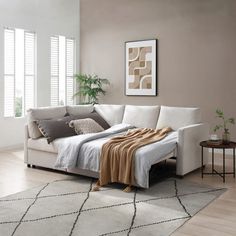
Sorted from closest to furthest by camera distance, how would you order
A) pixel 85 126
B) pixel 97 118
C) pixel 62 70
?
pixel 85 126
pixel 97 118
pixel 62 70

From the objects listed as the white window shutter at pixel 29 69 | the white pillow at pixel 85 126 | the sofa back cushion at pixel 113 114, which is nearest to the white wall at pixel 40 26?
the white window shutter at pixel 29 69

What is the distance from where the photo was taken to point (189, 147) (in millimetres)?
4703

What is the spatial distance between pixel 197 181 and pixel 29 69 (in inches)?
150

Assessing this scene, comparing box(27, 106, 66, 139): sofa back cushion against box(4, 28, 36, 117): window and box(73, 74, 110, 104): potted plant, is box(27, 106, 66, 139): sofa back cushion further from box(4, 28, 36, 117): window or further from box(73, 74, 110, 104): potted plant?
box(73, 74, 110, 104): potted plant

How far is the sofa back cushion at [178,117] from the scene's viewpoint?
17.0 feet

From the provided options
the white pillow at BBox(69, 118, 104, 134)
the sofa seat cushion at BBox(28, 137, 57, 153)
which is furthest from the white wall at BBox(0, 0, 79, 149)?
the white pillow at BBox(69, 118, 104, 134)

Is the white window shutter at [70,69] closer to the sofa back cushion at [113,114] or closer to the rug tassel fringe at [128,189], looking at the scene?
the sofa back cushion at [113,114]

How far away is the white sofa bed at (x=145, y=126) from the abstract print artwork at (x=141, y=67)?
3.90 feet

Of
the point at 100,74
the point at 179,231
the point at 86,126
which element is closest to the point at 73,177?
the point at 86,126

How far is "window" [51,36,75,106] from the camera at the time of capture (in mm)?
7266

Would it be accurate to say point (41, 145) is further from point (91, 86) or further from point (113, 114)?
point (91, 86)

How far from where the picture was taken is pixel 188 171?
469cm

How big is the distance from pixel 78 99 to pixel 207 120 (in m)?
2.84

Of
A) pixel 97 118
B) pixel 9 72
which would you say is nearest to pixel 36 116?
pixel 97 118
